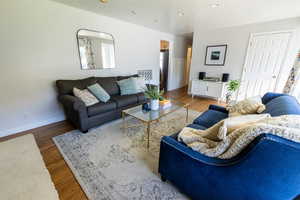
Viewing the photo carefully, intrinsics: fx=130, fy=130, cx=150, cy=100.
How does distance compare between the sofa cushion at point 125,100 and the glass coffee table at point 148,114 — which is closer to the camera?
the glass coffee table at point 148,114

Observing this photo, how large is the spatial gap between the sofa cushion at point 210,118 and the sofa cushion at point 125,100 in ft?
5.02

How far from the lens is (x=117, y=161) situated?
68.2 inches

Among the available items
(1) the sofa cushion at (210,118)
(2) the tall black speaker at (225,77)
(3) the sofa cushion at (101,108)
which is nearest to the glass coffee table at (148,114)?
(3) the sofa cushion at (101,108)

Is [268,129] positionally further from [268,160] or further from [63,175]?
[63,175]

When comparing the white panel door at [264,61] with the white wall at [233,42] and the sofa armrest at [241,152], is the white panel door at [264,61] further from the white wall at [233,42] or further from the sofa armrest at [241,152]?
the sofa armrest at [241,152]

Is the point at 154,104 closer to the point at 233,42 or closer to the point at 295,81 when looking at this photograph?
the point at 233,42

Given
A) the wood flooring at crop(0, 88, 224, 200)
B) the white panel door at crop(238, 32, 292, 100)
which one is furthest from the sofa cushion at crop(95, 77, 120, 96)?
the white panel door at crop(238, 32, 292, 100)

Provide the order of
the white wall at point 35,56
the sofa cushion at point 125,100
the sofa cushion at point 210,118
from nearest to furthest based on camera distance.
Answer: the sofa cushion at point 210,118, the white wall at point 35,56, the sofa cushion at point 125,100

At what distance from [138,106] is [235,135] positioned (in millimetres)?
1904

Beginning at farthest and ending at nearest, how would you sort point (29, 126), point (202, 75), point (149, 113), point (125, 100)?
point (202, 75) < point (125, 100) < point (29, 126) < point (149, 113)

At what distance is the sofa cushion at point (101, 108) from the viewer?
7.72 feet

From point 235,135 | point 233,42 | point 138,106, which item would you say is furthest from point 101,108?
point 233,42

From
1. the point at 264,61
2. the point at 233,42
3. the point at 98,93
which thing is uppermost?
the point at 233,42

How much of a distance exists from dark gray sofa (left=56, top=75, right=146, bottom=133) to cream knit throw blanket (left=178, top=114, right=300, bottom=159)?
1734mm
